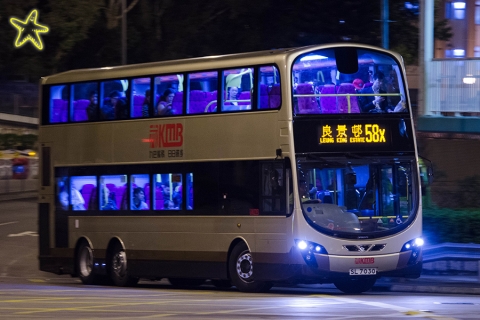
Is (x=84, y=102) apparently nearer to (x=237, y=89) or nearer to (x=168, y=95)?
(x=168, y=95)

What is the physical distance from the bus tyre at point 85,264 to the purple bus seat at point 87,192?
0.88 meters

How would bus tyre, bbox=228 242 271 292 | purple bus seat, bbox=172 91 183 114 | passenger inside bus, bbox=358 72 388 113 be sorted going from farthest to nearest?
purple bus seat, bbox=172 91 183 114 < bus tyre, bbox=228 242 271 292 < passenger inside bus, bbox=358 72 388 113

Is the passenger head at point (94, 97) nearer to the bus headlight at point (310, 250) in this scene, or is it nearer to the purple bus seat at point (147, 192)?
the purple bus seat at point (147, 192)

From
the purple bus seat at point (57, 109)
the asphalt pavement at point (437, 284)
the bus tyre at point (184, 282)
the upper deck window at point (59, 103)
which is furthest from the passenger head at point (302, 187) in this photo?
the purple bus seat at point (57, 109)

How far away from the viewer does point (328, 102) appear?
16.7m

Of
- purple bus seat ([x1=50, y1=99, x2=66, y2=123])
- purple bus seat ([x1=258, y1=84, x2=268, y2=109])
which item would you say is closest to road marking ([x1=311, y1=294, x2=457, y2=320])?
purple bus seat ([x1=258, y1=84, x2=268, y2=109])

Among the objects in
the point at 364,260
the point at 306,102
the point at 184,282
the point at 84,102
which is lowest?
the point at 184,282

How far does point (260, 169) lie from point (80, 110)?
5.22 m

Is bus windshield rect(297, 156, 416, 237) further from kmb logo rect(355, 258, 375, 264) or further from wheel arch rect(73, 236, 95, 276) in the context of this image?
wheel arch rect(73, 236, 95, 276)

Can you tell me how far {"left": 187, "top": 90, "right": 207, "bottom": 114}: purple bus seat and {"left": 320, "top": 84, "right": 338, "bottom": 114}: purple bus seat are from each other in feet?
7.60

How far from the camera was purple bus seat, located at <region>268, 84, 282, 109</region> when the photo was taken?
54.1ft

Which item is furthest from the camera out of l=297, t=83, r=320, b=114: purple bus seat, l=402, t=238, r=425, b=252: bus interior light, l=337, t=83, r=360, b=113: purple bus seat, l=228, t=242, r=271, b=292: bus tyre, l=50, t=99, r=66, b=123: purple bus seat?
l=50, t=99, r=66, b=123: purple bus seat

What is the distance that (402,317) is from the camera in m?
11.8

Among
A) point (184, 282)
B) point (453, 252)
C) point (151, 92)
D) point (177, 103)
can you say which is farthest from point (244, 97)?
point (184, 282)
